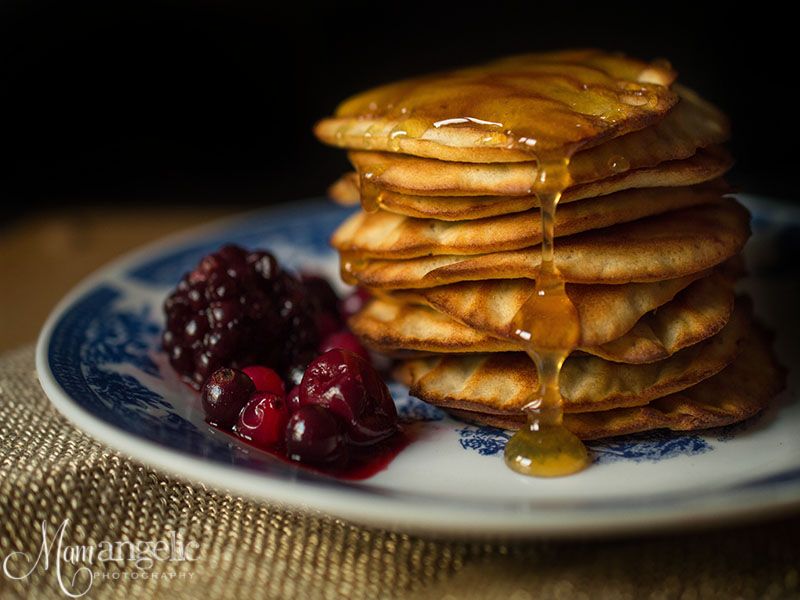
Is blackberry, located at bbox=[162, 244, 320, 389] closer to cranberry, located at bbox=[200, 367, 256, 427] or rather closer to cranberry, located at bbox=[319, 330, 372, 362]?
cranberry, located at bbox=[319, 330, 372, 362]

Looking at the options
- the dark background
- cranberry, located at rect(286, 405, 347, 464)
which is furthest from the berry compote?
the dark background

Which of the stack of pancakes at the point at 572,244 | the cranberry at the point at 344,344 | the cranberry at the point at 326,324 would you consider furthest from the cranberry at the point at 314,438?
the cranberry at the point at 326,324

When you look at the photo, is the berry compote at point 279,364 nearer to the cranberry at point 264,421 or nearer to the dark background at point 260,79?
the cranberry at point 264,421

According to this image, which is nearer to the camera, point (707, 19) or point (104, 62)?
point (707, 19)

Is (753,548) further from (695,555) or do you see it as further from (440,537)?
(440,537)

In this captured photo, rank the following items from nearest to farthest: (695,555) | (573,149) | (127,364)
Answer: (695,555) → (573,149) → (127,364)

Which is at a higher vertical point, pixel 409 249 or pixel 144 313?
pixel 409 249

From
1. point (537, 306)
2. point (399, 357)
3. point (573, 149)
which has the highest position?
point (573, 149)

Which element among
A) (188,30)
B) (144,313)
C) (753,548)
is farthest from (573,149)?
(188,30)

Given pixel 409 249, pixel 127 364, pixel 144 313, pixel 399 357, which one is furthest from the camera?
pixel 144 313
